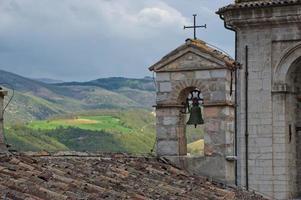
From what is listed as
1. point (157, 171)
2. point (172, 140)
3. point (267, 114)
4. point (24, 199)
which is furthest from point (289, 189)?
point (24, 199)

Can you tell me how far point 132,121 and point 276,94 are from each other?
3820 inches

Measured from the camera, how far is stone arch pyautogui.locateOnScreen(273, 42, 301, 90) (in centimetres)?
1936

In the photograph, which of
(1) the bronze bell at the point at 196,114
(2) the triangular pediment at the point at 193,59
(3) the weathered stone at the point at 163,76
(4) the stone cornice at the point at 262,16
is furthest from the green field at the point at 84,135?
(2) the triangular pediment at the point at 193,59

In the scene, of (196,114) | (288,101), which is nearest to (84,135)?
(288,101)

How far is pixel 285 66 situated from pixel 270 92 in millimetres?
670

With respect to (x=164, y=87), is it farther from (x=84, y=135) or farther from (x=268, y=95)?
(x=84, y=135)

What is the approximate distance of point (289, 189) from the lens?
19.8 metres

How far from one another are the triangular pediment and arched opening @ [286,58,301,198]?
6.42m

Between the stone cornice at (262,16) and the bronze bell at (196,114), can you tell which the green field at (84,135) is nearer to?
the stone cornice at (262,16)

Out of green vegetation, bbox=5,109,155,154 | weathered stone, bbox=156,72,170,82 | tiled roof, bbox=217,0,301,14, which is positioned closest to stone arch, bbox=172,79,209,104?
weathered stone, bbox=156,72,170,82

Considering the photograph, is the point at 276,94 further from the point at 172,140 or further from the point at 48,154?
the point at 48,154

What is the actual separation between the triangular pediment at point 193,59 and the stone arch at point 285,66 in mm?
6263

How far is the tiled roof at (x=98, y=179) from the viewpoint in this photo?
8.98 m

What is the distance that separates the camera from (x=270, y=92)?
64.5 feet
